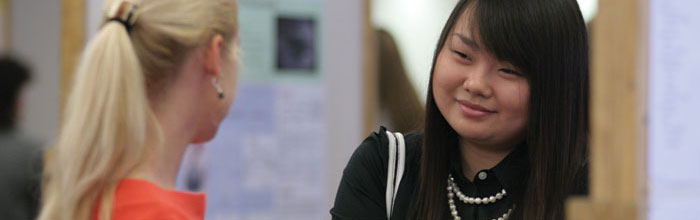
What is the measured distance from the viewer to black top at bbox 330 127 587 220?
170 centimetres

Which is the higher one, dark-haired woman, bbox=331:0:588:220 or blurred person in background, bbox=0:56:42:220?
dark-haired woman, bbox=331:0:588:220

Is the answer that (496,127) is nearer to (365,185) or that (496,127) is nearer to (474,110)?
(474,110)

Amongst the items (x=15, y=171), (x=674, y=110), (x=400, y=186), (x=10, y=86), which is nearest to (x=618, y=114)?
(x=674, y=110)

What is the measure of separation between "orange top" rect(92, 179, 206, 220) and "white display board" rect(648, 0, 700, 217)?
0.76 m

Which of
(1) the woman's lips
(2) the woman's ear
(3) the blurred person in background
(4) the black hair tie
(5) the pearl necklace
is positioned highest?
(4) the black hair tie

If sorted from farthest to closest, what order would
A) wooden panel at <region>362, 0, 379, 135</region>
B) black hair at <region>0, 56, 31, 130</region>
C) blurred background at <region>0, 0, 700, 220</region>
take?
wooden panel at <region>362, 0, 379, 135</region>
blurred background at <region>0, 0, 700, 220</region>
black hair at <region>0, 56, 31, 130</region>

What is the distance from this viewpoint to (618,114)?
1.05 metres

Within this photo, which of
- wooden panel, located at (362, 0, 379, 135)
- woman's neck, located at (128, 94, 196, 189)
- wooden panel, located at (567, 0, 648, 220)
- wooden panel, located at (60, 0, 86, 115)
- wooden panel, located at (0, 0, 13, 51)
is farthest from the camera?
wooden panel, located at (362, 0, 379, 135)

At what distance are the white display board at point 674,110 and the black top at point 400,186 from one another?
0.66 metres

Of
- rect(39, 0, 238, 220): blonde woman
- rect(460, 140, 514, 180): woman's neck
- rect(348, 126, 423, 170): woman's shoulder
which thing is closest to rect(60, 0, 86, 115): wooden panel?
rect(39, 0, 238, 220): blonde woman

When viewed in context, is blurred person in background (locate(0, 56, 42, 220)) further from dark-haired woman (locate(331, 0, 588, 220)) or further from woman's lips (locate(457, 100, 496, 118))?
woman's lips (locate(457, 100, 496, 118))

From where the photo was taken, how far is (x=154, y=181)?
4.91 feet

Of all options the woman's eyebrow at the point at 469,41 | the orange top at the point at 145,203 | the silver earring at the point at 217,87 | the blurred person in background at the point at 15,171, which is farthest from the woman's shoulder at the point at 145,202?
the blurred person in background at the point at 15,171

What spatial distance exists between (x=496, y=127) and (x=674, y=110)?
0.63 metres
